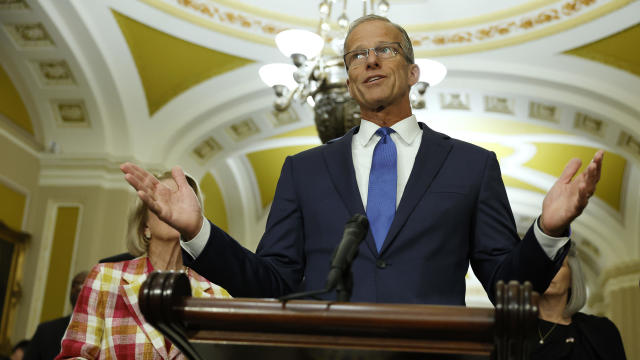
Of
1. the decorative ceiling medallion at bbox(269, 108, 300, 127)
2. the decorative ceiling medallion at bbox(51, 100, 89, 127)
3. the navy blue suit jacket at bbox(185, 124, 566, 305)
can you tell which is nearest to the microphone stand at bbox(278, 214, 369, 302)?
the navy blue suit jacket at bbox(185, 124, 566, 305)

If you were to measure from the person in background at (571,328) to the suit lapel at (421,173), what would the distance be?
116 centimetres

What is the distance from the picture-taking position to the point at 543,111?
9.48 meters

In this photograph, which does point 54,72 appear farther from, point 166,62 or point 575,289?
point 575,289

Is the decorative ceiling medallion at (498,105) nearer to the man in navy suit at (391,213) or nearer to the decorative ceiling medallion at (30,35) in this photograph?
the decorative ceiling medallion at (30,35)

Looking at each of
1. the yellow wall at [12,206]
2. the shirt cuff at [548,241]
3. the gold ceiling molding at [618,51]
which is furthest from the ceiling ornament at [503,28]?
the shirt cuff at [548,241]

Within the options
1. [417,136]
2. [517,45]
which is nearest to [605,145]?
[517,45]

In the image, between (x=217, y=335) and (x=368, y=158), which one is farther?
(x=368, y=158)

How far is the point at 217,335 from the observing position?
48.8 inches

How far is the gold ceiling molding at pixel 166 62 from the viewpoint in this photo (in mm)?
8312

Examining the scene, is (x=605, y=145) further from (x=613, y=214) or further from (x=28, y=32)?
(x=28, y=32)

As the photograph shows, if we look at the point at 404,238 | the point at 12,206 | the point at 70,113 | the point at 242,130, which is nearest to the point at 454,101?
the point at 242,130

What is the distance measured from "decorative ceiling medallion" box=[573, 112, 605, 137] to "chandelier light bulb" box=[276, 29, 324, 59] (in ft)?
15.8

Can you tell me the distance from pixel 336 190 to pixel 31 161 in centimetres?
771

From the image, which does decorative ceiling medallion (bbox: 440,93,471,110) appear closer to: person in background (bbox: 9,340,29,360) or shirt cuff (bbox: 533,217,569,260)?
person in background (bbox: 9,340,29,360)
